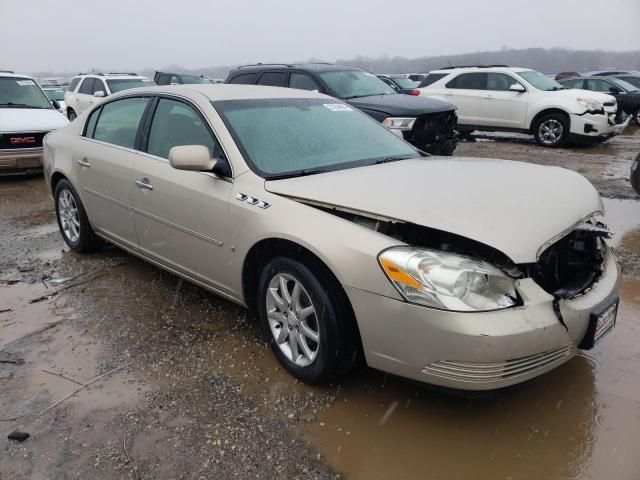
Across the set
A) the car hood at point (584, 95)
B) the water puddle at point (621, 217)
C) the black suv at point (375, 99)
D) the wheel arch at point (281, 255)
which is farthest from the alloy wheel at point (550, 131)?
the wheel arch at point (281, 255)

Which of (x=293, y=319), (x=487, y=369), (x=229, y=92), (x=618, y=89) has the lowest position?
(x=293, y=319)

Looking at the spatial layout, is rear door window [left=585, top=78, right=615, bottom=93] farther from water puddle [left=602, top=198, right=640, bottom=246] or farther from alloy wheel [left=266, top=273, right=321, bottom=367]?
alloy wheel [left=266, top=273, right=321, bottom=367]

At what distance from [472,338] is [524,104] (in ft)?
35.1

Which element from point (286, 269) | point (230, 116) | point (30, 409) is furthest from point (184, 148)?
point (30, 409)

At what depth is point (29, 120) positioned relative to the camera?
885 centimetres

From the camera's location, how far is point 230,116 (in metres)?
3.49

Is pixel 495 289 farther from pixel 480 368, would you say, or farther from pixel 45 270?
pixel 45 270

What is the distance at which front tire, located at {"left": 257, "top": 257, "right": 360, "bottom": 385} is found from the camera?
105 inches

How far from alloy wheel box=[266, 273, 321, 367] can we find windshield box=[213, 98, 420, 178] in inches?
26.3

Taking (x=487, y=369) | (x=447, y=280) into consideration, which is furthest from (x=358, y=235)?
(x=487, y=369)

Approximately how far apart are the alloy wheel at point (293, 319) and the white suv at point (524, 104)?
10152mm

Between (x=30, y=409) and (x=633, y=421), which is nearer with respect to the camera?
(x=633, y=421)

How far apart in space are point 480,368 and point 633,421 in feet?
3.10

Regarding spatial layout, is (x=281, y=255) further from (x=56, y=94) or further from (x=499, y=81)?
(x=56, y=94)
